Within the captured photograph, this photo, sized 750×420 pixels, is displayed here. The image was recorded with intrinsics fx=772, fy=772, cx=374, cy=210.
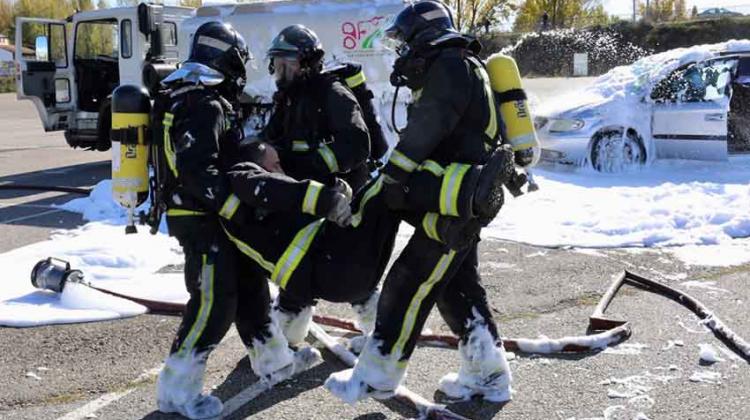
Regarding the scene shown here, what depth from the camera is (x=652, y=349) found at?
14.9 feet

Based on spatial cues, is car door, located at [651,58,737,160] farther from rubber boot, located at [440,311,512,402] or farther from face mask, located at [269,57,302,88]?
face mask, located at [269,57,302,88]

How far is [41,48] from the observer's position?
45.7 ft

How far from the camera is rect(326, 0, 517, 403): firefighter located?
10.9 ft

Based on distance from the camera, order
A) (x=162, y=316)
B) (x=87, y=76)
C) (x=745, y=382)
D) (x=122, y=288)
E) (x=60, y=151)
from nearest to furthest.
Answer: (x=745, y=382) < (x=162, y=316) < (x=122, y=288) < (x=87, y=76) < (x=60, y=151)

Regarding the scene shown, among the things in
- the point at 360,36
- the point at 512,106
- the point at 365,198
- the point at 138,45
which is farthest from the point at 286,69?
the point at 138,45

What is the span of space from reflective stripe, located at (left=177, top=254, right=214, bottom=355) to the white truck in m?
8.91

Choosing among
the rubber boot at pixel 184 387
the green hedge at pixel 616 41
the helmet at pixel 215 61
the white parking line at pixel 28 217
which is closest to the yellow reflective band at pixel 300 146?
the helmet at pixel 215 61

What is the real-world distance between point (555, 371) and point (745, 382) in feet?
3.17

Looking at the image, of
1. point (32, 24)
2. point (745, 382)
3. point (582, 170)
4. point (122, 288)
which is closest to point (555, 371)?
point (745, 382)

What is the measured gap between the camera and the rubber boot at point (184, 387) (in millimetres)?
3670

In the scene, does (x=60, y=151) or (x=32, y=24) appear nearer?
(x=32, y=24)

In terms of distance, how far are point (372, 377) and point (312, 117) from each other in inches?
55.5

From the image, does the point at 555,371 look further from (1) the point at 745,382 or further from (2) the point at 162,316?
(2) the point at 162,316

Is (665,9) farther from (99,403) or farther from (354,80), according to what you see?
(99,403)
